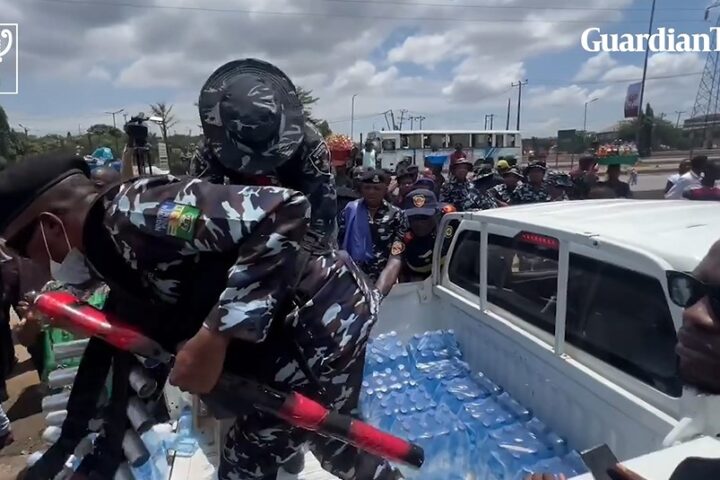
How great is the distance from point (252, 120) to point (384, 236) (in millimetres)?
2246

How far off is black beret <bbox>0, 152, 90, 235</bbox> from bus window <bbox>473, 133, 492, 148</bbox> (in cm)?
2439

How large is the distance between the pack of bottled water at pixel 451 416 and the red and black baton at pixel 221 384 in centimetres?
78

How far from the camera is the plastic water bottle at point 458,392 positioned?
256 centimetres

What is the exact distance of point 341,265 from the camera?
5.46ft

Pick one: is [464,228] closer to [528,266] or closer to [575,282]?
[528,266]

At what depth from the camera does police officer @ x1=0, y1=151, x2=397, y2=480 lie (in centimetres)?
129

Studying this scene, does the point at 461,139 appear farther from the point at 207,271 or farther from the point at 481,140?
the point at 207,271

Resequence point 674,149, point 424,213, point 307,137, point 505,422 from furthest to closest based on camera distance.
→ point 674,149 < point 424,213 < point 505,422 < point 307,137

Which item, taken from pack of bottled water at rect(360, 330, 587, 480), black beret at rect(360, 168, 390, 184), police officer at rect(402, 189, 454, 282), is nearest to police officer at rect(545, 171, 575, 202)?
police officer at rect(402, 189, 454, 282)

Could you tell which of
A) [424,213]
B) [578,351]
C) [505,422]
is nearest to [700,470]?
[578,351]

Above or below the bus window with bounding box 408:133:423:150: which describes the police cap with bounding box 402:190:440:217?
below

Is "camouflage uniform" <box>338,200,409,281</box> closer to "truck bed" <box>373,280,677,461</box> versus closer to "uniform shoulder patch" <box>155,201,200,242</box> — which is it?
"truck bed" <box>373,280,677,461</box>

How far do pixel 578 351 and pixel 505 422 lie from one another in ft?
1.56

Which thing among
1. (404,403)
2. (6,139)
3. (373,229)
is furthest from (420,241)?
(6,139)
